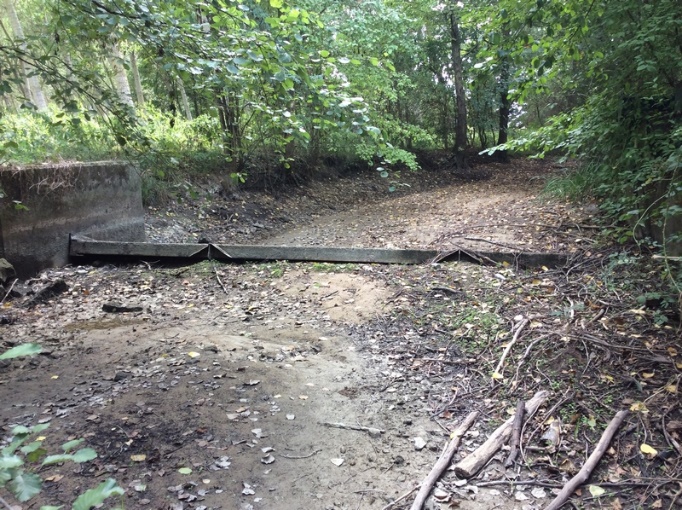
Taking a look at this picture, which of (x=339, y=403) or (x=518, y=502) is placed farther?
(x=339, y=403)

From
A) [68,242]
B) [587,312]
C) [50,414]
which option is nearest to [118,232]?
[68,242]

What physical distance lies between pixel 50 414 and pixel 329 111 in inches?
110

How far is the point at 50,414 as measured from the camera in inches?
127

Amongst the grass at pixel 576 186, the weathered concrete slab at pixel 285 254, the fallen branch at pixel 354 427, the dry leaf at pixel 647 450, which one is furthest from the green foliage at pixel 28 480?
the grass at pixel 576 186

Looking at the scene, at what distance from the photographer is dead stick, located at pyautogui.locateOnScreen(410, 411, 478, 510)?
8.47 ft

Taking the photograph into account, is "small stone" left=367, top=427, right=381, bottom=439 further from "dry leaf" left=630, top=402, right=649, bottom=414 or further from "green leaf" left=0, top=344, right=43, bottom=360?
"green leaf" left=0, top=344, right=43, bottom=360

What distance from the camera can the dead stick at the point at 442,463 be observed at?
2.58m

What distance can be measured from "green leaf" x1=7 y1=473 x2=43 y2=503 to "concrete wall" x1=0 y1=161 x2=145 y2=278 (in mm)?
6135

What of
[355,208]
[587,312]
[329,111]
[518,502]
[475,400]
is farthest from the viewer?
[355,208]

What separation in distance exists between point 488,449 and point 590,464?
1.88 ft

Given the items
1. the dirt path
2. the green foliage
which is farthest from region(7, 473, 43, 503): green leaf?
the dirt path

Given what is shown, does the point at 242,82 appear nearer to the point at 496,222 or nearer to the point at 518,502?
the point at 518,502

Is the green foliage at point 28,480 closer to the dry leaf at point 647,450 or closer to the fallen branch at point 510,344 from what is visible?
the dry leaf at point 647,450

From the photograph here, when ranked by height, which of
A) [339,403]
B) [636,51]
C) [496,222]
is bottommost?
[339,403]
